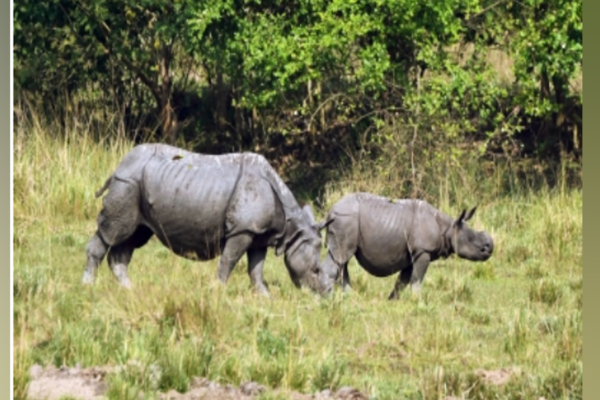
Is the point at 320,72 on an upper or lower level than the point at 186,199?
upper

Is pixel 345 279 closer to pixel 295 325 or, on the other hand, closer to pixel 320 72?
pixel 295 325

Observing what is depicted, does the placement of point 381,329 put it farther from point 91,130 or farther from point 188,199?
point 91,130

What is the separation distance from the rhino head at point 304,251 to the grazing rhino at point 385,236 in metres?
0.37

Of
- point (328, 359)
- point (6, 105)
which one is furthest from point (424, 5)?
point (6, 105)

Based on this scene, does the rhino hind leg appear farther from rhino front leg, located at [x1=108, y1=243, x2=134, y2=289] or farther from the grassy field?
rhino front leg, located at [x1=108, y1=243, x2=134, y2=289]

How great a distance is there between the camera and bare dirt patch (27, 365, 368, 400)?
7.83m

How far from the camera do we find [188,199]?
1100 cm

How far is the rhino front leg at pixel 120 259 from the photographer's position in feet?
36.6

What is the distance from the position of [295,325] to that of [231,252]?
1535 millimetres

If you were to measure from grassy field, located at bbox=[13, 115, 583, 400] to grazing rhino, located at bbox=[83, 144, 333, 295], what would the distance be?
224 millimetres

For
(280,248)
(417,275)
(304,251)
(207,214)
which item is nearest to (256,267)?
(280,248)

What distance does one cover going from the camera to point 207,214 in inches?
434

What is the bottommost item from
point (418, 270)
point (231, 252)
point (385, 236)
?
point (418, 270)

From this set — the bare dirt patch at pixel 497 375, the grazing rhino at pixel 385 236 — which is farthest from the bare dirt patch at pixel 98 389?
the grazing rhino at pixel 385 236
